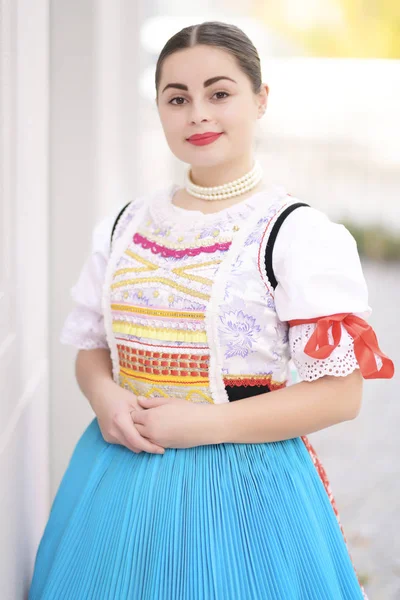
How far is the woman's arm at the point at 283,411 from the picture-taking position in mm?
1082

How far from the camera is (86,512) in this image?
44.8 inches

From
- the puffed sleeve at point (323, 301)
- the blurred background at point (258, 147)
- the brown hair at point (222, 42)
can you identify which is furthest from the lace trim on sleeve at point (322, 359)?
the blurred background at point (258, 147)

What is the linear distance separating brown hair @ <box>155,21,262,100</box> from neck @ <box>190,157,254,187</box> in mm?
128

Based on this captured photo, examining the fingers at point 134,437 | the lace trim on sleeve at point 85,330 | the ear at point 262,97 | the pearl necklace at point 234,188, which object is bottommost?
the fingers at point 134,437

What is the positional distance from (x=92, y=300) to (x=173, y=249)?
0.22 metres

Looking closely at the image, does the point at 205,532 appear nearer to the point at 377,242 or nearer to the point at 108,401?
the point at 108,401

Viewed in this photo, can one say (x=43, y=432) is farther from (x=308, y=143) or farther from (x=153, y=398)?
(x=308, y=143)

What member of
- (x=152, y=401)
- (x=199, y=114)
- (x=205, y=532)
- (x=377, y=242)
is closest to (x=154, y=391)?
(x=152, y=401)

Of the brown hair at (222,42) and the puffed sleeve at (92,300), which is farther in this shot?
the puffed sleeve at (92,300)

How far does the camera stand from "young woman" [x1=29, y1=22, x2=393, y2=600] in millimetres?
1029

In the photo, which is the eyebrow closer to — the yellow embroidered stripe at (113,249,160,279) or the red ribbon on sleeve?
the yellow embroidered stripe at (113,249,160,279)

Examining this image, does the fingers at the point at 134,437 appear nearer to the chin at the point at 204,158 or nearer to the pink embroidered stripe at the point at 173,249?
the pink embroidered stripe at the point at 173,249

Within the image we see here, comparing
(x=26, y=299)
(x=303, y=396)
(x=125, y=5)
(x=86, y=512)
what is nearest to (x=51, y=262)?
(x=26, y=299)

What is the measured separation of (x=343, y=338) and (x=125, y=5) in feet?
4.21
